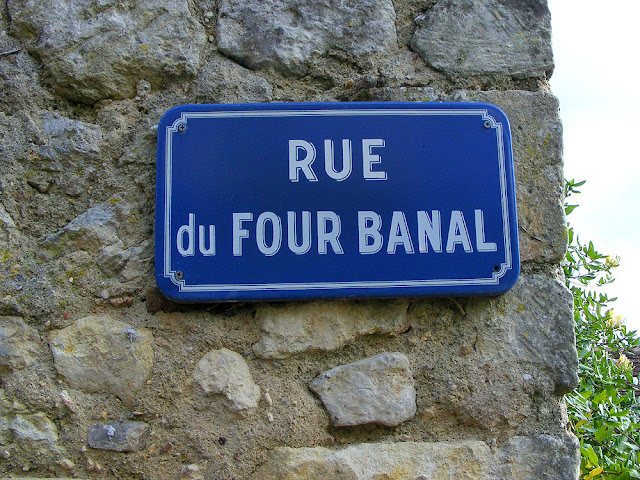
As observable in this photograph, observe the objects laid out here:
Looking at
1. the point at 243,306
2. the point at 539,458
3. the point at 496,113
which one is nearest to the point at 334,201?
the point at 243,306

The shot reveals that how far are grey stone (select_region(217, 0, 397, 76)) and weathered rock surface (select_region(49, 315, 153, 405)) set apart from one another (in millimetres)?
609

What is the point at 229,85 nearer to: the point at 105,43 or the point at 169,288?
the point at 105,43

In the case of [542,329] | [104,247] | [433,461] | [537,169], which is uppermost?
[537,169]

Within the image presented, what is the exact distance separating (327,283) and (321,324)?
0.30ft

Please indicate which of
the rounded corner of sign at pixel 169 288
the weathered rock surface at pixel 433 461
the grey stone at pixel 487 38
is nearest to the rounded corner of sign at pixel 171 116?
the rounded corner of sign at pixel 169 288

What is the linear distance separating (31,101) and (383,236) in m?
0.78

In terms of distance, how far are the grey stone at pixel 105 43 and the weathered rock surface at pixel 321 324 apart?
557 millimetres

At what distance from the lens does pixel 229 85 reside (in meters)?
1.19

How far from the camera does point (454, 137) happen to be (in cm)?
112

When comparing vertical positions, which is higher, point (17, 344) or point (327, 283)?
point (327, 283)

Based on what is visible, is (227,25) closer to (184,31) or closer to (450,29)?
(184,31)

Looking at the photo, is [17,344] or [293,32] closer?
[17,344]

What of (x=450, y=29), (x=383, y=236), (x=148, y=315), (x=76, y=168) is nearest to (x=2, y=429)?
(x=148, y=315)

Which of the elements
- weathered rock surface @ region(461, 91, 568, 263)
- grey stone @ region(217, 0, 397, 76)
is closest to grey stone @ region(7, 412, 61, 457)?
grey stone @ region(217, 0, 397, 76)
